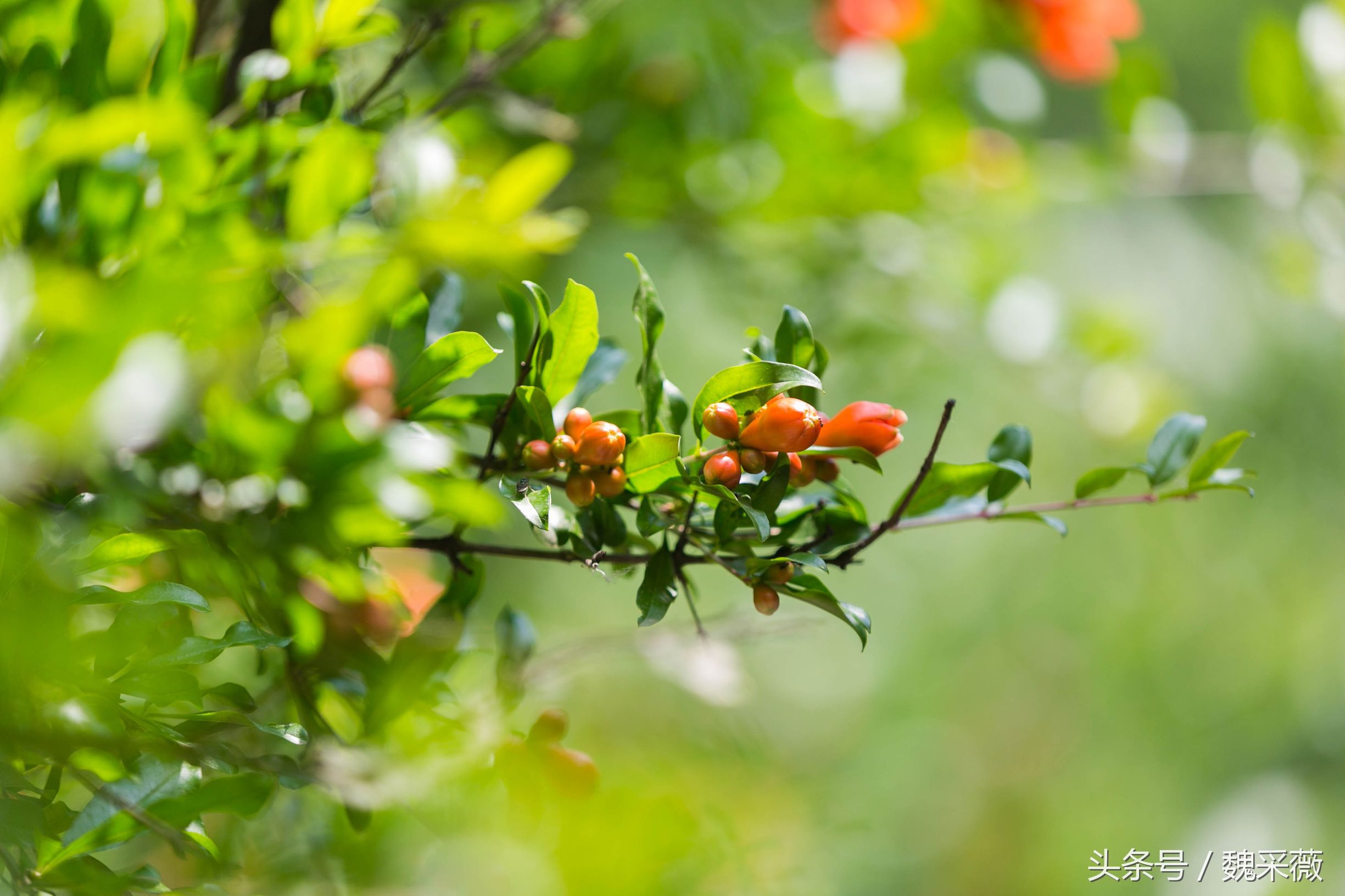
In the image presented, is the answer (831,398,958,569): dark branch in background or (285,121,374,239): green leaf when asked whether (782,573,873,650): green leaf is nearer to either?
(831,398,958,569): dark branch in background

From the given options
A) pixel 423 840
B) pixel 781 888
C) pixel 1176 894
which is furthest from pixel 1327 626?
pixel 423 840

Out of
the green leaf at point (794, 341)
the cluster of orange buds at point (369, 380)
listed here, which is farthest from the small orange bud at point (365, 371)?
the green leaf at point (794, 341)

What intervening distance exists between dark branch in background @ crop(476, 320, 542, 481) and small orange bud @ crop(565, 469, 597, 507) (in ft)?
0.09

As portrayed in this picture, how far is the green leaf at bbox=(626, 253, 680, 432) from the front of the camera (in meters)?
0.25

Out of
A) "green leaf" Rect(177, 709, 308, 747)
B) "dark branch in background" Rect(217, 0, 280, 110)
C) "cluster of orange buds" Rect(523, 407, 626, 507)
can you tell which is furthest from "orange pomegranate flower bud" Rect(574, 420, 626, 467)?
"dark branch in background" Rect(217, 0, 280, 110)

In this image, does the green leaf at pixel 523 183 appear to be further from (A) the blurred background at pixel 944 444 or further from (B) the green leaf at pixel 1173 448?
(B) the green leaf at pixel 1173 448

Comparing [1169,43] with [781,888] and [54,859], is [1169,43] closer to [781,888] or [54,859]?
[781,888]

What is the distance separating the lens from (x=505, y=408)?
254 millimetres

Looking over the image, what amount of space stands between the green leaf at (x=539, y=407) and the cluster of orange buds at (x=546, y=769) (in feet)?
0.37

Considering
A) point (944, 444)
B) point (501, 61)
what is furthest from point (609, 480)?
point (944, 444)

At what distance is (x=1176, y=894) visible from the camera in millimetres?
Result: 1199

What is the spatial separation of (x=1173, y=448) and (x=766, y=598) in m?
0.15

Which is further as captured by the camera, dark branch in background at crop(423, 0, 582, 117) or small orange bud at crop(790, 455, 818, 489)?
dark branch in background at crop(423, 0, 582, 117)

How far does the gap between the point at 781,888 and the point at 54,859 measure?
530 mm
